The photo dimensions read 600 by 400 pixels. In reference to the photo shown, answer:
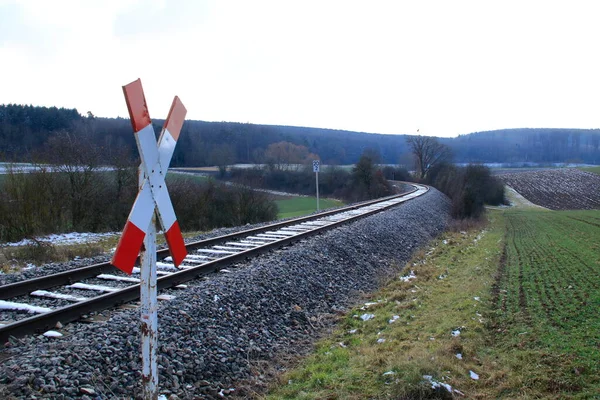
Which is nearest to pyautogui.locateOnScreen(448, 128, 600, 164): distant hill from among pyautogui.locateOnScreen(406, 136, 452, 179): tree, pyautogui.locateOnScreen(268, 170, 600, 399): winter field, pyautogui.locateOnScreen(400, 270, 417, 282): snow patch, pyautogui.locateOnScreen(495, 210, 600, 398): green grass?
pyautogui.locateOnScreen(406, 136, 452, 179): tree

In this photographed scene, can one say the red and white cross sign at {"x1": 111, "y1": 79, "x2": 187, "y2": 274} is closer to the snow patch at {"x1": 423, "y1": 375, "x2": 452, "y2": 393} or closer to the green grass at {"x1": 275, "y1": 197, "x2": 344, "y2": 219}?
the snow patch at {"x1": 423, "y1": 375, "x2": 452, "y2": 393}

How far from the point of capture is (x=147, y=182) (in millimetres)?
3035

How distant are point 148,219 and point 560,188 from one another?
3445 inches

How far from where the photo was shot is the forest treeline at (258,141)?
1789 inches

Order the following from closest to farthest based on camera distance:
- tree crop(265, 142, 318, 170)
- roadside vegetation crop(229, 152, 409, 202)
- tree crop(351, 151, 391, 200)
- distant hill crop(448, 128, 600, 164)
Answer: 1. tree crop(351, 151, 391, 200)
2. roadside vegetation crop(229, 152, 409, 202)
3. tree crop(265, 142, 318, 170)
4. distant hill crop(448, 128, 600, 164)

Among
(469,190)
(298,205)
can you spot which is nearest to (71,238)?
(469,190)

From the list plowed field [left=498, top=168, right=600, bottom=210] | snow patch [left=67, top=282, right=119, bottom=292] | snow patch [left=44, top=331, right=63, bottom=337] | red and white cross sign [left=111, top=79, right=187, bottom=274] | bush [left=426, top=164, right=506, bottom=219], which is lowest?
plowed field [left=498, top=168, right=600, bottom=210]

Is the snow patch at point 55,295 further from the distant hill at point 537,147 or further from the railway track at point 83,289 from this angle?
the distant hill at point 537,147

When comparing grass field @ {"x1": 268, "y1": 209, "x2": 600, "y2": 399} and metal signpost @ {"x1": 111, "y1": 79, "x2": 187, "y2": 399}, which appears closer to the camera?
metal signpost @ {"x1": 111, "y1": 79, "x2": 187, "y2": 399}

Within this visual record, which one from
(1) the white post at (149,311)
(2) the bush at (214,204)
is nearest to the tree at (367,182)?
(2) the bush at (214,204)

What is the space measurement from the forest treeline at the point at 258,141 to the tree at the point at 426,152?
5.63 m

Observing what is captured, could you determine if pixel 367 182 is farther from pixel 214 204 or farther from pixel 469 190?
pixel 214 204

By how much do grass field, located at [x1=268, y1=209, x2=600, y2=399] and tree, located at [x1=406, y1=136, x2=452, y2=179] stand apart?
72.9 m

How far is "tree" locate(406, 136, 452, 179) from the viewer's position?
81.8 m
